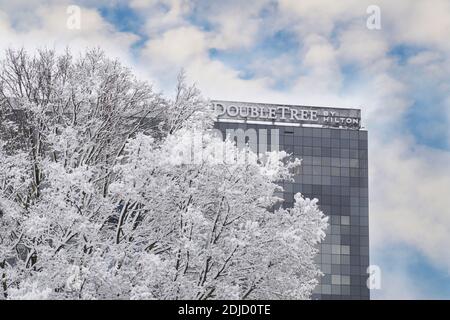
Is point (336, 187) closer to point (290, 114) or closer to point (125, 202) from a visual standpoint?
point (290, 114)

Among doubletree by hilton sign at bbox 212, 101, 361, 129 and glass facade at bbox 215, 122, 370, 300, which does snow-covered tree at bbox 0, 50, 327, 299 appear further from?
doubletree by hilton sign at bbox 212, 101, 361, 129

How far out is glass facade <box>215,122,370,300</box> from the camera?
11081 cm

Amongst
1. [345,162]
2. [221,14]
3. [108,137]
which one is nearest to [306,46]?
[221,14]

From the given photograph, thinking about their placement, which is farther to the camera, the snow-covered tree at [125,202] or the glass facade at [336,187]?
the glass facade at [336,187]

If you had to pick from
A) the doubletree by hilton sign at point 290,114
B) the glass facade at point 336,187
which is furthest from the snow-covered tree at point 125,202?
the doubletree by hilton sign at point 290,114

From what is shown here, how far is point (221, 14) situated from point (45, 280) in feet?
230

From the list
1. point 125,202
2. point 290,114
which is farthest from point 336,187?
point 125,202

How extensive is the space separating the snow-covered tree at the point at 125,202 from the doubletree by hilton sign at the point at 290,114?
83.0 m

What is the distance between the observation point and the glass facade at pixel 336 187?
11081 centimetres

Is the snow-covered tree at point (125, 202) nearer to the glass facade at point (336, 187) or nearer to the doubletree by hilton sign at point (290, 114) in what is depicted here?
the glass facade at point (336, 187)

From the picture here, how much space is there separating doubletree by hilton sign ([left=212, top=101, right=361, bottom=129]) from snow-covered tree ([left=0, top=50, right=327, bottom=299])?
8301 centimetres

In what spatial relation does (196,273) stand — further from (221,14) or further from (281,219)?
(221,14)

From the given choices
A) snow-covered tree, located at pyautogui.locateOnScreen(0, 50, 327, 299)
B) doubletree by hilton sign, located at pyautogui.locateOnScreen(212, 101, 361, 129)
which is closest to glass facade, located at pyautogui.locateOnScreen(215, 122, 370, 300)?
doubletree by hilton sign, located at pyautogui.locateOnScreen(212, 101, 361, 129)

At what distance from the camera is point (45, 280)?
23.6m
